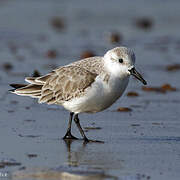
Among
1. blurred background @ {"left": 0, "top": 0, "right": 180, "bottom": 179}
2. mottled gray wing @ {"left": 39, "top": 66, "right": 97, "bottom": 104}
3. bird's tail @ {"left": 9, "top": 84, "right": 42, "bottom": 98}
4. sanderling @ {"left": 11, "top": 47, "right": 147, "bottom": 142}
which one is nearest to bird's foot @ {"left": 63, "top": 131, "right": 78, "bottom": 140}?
sanderling @ {"left": 11, "top": 47, "right": 147, "bottom": 142}

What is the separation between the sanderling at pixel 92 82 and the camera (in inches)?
267

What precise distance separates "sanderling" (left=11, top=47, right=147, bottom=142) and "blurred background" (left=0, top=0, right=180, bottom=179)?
43 cm

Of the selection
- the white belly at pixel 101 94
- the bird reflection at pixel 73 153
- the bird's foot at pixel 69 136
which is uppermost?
the white belly at pixel 101 94

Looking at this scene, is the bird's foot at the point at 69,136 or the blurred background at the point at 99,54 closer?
the blurred background at the point at 99,54

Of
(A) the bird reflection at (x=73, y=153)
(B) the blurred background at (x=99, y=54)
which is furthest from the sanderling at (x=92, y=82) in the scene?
(B) the blurred background at (x=99, y=54)

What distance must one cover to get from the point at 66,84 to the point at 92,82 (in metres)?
0.46

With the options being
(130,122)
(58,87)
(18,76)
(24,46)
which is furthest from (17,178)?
(24,46)

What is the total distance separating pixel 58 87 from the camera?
7.26m

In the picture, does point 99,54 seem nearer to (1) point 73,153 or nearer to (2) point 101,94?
(2) point 101,94

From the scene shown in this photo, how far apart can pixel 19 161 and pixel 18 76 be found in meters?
4.83

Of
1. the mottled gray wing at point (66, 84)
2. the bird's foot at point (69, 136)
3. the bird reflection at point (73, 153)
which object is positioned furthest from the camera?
the bird's foot at point (69, 136)

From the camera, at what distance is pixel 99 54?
1288 centimetres

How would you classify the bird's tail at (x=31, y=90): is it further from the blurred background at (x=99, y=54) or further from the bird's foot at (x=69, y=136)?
the bird's foot at (x=69, y=136)

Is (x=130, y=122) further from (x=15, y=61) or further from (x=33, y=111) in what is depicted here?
(x=15, y=61)
